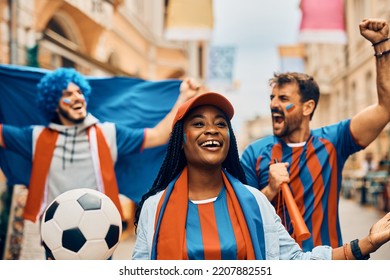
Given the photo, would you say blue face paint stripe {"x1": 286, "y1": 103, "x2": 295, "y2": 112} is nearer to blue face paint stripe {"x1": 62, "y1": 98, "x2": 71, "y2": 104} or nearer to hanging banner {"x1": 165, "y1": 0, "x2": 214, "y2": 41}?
blue face paint stripe {"x1": 62, "y1": 98, "x2": 71, "y2": 104}

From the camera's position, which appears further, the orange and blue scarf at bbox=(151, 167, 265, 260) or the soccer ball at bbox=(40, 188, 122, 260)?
the soccer ball at bbox=(40, 188, 122, 260)

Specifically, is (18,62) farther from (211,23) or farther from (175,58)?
(175,58)

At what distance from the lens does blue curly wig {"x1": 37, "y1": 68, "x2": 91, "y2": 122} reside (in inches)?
117

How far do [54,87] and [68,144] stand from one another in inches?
12.8

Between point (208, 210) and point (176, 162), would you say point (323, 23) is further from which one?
point (208, 210)

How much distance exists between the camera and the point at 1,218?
14.6 ft

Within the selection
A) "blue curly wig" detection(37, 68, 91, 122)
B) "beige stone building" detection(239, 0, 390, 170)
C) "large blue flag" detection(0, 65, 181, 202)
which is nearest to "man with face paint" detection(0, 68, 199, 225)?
"blue curly wig" detection(37, 68, 91, 122)

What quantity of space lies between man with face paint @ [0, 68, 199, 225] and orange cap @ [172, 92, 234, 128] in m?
1.06

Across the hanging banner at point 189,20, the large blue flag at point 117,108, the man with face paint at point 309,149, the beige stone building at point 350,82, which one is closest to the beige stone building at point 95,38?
the hanging banner at point 189,20

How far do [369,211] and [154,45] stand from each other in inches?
210

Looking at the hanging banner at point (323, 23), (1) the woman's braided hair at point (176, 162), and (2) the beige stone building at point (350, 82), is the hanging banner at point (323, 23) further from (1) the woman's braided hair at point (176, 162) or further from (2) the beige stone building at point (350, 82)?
(2) the beige stone building at point (350, 82)

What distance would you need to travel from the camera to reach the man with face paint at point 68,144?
110 inches

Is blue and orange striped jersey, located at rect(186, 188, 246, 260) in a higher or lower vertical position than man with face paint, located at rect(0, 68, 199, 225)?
lower

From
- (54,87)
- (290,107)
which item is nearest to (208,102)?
(290,107)
